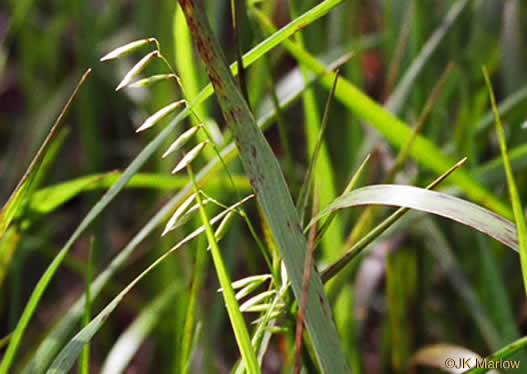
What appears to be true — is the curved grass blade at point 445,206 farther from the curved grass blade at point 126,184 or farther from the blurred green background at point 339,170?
the blurred green background at point 339,170

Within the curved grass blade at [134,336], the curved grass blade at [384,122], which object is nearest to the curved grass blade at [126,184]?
the curved grass blade at [384,122]

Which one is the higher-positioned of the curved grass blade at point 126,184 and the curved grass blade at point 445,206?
the curved grass blade at point 126,184

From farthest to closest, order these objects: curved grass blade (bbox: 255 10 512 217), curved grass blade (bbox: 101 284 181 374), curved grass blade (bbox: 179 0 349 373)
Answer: curved grass blade (bbox: 101 284 181 374) → curved grass blade (bbox: 255 10 512 217) → curved grass blade (bbox: 179 0 349 373)

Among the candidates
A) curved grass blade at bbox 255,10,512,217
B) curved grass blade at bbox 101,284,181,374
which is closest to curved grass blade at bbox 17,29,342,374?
curved grass blade at bbox 255,10,512,217

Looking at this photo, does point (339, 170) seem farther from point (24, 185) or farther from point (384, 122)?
point (24, 185)

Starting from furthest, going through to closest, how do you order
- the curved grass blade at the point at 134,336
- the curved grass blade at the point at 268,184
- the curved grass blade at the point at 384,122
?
the curved grass blade at the point at 134,336 < the curved grass blade at the point at 384,122 < the curved grass blade at the point at 268,184

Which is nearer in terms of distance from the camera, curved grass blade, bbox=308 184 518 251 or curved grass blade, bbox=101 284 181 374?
curved grass blade, bbox=308 184 518 251

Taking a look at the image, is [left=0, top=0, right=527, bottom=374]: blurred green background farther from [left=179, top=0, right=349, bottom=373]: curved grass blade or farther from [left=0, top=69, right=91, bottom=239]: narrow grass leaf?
[left=179, top=0, right=349, bottom=373]: curved grass blade
